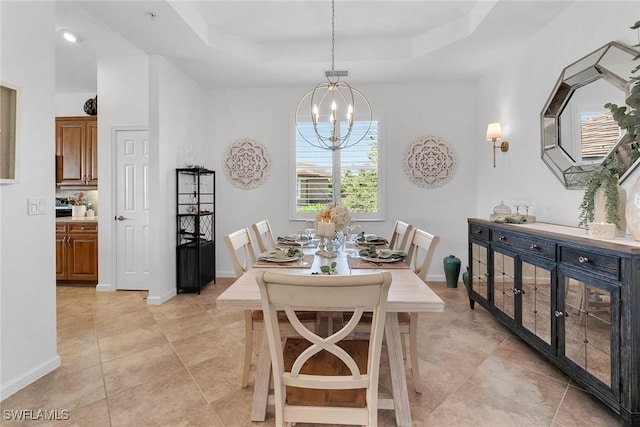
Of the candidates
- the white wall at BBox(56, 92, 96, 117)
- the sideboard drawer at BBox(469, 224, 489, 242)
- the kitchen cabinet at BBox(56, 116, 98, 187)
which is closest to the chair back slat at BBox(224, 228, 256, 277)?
the sideboard drawer at BBox(469, 224, 489, 242)

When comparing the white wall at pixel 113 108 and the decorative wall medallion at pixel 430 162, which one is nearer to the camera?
the white wall at pixel 113 108

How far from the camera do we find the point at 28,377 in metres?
2.12

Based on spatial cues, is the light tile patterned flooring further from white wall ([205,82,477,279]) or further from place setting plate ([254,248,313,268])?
white wall ([205,82,477,279])

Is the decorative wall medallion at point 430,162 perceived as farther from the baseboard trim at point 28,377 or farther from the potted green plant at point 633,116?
the baseboard trim at point 28,377

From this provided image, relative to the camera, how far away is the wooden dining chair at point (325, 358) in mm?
1107

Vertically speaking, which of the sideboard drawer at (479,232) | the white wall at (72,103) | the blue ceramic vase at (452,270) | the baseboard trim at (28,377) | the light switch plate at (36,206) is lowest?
the baseboard trim at (28,377)

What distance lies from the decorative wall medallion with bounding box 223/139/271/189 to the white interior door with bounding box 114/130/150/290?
113cm

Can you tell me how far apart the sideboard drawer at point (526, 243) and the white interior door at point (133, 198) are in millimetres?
4041

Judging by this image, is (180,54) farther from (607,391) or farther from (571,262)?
(607,391)

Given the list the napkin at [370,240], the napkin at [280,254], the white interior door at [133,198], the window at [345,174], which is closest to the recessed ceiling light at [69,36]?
the white interior door at [133,198]

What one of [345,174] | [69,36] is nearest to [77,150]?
[69,36]

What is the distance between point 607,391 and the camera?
5.71 ft

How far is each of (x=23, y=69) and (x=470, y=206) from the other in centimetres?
487

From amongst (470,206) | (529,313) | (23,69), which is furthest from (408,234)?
(23,69)
